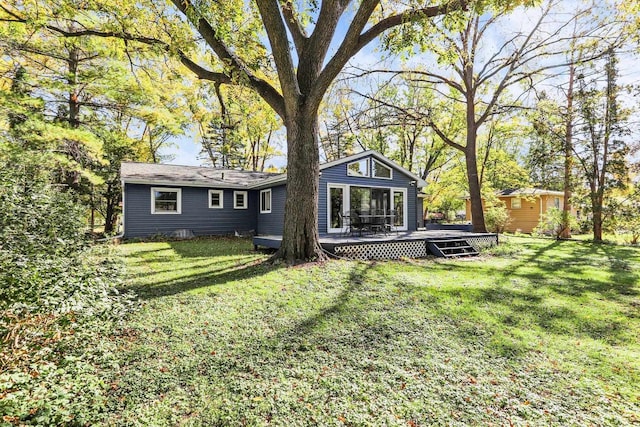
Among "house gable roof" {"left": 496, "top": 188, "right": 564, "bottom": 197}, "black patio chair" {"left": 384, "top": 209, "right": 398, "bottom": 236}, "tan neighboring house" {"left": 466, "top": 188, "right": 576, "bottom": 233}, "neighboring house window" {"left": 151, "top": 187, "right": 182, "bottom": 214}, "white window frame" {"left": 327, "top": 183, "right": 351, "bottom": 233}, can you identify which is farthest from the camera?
"tan neighboring house" {"left": 466, "top": 188, "right": 576, "bottom": 233}

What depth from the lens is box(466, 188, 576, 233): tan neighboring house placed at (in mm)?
19812

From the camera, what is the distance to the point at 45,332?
2.53m

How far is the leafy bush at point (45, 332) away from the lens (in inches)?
71.6

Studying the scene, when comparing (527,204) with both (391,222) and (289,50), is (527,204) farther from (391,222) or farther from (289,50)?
(289,50)

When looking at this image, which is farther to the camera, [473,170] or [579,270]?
[473,170]

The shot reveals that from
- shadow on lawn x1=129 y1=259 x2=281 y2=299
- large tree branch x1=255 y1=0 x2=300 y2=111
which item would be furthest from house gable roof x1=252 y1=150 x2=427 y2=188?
shadow on lawn x1=129 y1=259 x2=281 y2=299

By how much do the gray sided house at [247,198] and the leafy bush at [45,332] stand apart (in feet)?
27.7

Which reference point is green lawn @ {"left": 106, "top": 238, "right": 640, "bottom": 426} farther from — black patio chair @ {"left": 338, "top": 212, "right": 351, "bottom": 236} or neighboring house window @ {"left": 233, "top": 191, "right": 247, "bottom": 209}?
neighboring house window @ {"left": 233, "top": 191, "right": 247, "bottom": 209}

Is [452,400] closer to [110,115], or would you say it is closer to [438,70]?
[438,70]

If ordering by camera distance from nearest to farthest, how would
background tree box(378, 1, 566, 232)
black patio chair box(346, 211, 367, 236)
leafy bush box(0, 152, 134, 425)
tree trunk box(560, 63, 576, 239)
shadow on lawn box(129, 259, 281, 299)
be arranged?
leafy bush box(0, 152, 134, 425) < shadow on lawn box(129, 259, 281, 299) < black patio chair box(346, 211, 367, 236) < background tree box(378, 1, 566, 232) < tree trunk box(560, 63, 576, 239)

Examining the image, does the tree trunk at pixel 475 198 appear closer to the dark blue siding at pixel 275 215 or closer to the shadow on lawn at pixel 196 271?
the dark blue siding at pixel 275 215

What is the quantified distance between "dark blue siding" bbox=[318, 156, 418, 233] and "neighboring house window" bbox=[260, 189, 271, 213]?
308cm

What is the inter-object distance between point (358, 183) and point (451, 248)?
14.4 ft

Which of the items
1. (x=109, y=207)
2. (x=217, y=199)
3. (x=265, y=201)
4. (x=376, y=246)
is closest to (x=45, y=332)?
(x=376, y=246)
